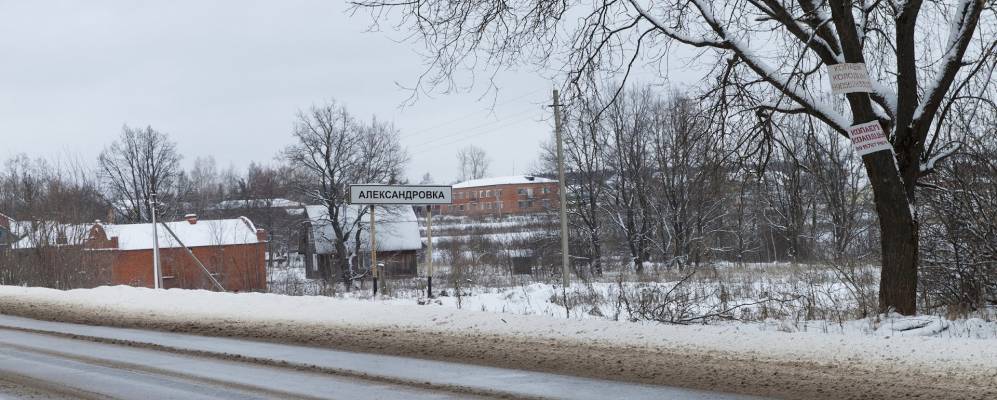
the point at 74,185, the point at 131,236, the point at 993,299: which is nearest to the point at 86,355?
the point at 993,299

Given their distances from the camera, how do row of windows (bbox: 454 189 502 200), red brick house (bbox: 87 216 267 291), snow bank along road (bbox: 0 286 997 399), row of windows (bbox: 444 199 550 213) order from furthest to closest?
1. row of windows (bbox: 454 189 502 200)
2. row of windows (bbox: 444 199 550 213)
3. red brick house (bbox: 87 216 267 291)
4. snow bank along road (bbox: 0 286 997 399)

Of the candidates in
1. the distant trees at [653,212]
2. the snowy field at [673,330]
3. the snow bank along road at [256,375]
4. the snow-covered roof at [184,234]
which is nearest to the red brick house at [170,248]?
the snow-covered roof at [184,234]

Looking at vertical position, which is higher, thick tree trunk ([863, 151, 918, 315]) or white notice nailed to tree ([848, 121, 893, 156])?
white notice nailed to tree ([848, 121, 893, 156])

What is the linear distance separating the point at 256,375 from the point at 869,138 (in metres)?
7.85

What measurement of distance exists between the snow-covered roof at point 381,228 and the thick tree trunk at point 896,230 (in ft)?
182

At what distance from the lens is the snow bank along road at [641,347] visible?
311 inches

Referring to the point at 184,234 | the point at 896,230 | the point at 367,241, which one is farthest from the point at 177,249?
the point at 896,230

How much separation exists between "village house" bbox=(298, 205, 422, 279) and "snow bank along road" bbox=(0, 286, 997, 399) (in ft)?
168

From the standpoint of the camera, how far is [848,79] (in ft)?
37.7

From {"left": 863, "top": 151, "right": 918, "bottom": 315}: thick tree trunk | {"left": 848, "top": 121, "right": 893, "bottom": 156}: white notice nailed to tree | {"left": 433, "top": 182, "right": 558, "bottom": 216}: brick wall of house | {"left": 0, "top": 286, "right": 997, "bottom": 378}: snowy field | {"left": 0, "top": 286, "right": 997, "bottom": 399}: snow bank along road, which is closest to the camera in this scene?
{"left": 0, "top": 286, "right": 997, "bottom": 399}: snow bank along road

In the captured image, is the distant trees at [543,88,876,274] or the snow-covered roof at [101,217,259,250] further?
Result: the snow-covered roof at [101,217,259,250]

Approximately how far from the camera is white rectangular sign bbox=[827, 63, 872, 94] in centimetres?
1144

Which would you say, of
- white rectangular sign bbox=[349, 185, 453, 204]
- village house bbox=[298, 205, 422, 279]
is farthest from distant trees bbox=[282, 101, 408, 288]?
white rectangular sign bbox=[349, 185, 453, 204]

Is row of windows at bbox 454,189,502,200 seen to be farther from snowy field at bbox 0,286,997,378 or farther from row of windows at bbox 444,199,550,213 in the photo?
snowy field at bbox 0,286,997,378
